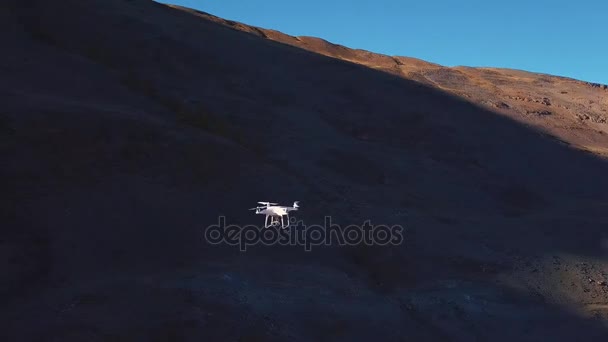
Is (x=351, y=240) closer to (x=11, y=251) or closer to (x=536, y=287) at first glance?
(x=536, y=287)

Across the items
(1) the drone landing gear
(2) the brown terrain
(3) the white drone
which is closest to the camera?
(2) the brown terrain

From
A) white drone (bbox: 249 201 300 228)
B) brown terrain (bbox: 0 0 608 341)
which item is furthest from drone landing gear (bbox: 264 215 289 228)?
brown terrain (bbox: 0 0 608 341)

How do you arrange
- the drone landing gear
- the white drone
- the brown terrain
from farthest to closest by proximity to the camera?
the drone landing gear
the white drone
the brown terrain

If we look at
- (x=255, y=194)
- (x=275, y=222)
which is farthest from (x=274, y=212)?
(x=255, y=194)

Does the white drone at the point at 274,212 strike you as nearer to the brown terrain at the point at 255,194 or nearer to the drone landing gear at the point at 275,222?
the drone landing gear at the point at 275,222

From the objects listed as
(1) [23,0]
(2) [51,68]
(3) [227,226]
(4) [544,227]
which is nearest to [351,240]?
(3) [227,226]

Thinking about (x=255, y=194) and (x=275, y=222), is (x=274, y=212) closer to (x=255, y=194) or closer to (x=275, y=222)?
(x=275, y=222)

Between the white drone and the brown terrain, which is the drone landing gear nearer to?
the white drone

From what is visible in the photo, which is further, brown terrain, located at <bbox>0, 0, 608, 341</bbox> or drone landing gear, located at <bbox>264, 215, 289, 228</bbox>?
drone landing gear, located at <bbox>264, 215, 289, 228</bbox>
